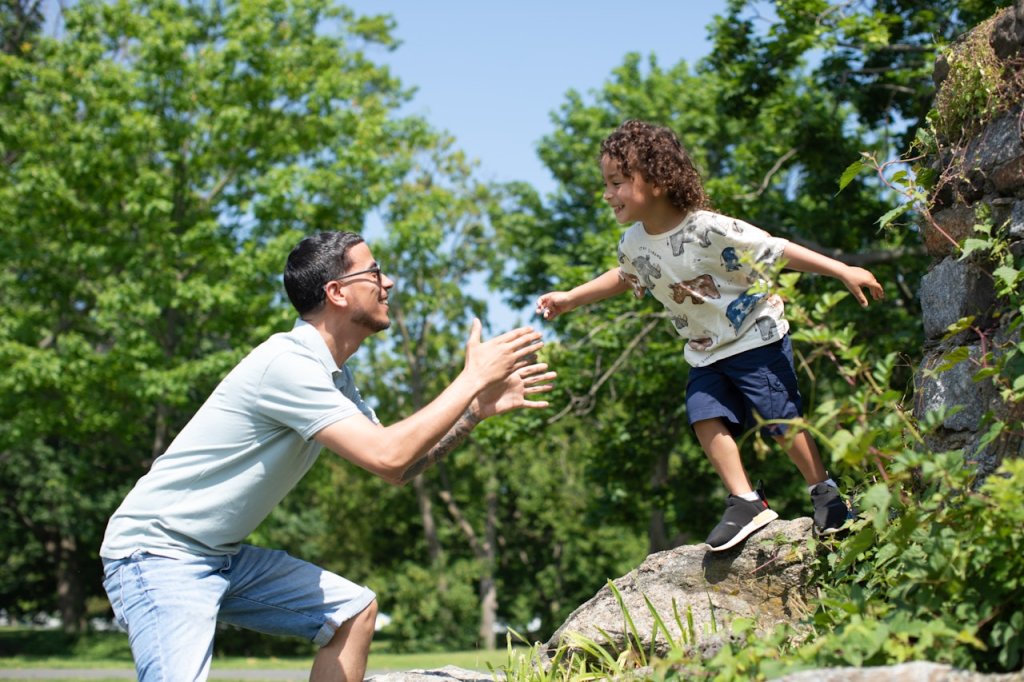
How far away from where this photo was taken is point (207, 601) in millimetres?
3334

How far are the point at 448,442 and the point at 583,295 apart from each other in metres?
0.96

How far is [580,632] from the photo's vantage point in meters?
4.35

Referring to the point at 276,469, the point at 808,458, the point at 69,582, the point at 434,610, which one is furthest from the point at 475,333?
the point at 69,582

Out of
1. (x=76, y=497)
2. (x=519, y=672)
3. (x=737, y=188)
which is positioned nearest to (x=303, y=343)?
(x=519, y=672)

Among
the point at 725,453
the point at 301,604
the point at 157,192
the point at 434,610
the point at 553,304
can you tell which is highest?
the point at 157,192

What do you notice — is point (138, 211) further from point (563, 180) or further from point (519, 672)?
point (519, 672)

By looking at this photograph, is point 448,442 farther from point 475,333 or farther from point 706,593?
point 706,593

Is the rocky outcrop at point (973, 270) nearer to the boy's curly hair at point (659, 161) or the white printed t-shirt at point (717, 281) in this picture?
the white printed t-shirt at point (717, 281)

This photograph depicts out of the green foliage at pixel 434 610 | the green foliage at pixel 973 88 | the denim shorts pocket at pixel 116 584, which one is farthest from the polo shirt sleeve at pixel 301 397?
the green foliage at pixel 434 610

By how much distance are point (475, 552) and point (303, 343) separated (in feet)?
98.7

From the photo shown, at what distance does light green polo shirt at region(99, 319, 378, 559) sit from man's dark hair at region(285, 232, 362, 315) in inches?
9.7

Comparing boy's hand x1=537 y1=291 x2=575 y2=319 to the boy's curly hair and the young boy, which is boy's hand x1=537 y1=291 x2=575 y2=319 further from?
the boy's curly hair

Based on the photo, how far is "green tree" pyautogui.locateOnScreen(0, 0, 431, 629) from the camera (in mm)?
17219

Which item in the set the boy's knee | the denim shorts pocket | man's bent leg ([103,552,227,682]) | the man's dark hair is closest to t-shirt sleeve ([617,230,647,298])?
the man's dark hair
